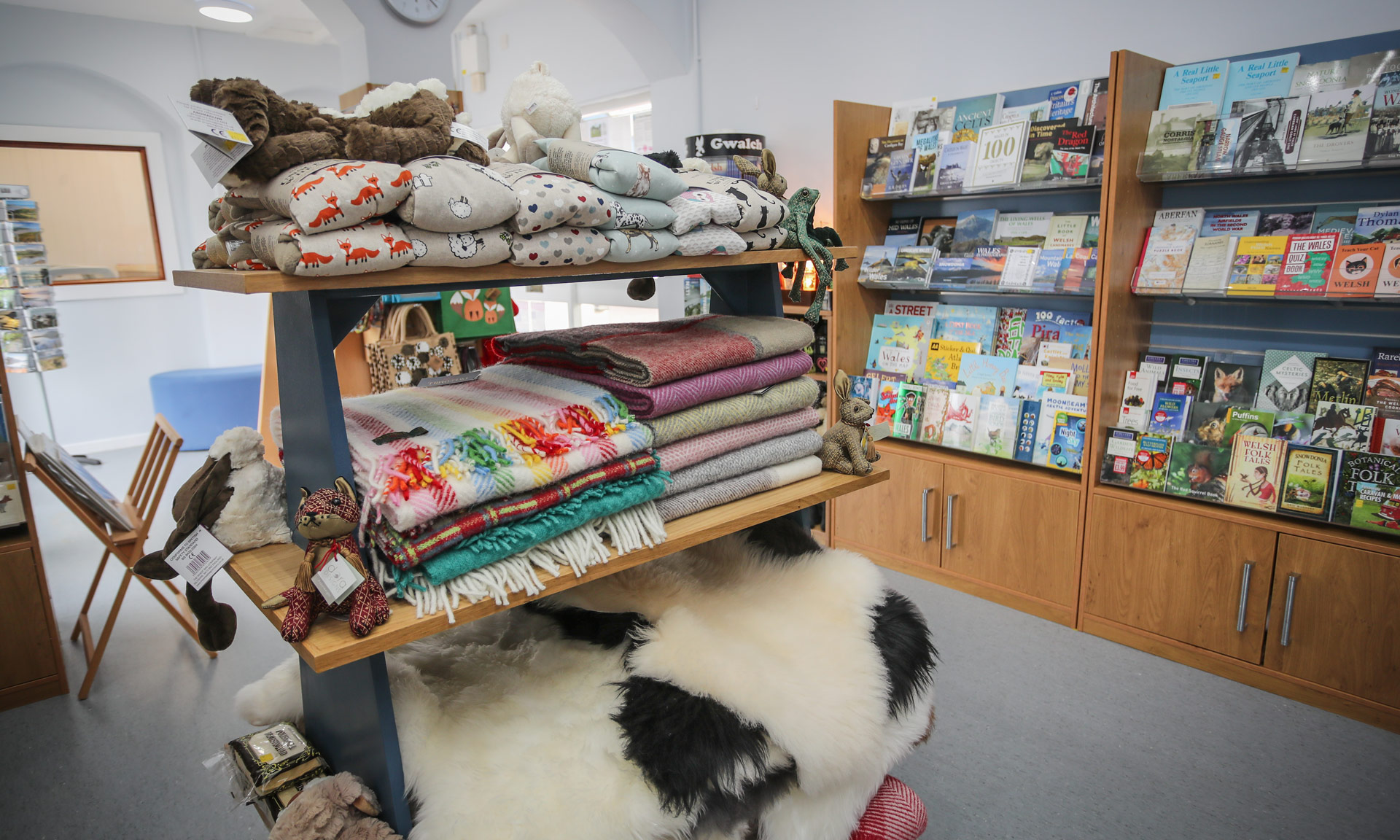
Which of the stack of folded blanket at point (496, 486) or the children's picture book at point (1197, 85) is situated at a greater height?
the children's picture book at point (1197, 85)

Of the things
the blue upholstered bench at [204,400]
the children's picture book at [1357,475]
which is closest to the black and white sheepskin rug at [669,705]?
the children's picture book at [1357,475]

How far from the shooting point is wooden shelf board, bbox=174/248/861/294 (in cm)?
91

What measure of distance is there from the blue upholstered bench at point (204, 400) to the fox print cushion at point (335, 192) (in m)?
5.39

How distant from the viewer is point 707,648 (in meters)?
1.35

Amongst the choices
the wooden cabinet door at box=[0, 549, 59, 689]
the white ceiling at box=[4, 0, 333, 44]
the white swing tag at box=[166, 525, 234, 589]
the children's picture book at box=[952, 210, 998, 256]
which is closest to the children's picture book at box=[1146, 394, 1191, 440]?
the children's picture book at box=[952, 210, 998, 256]

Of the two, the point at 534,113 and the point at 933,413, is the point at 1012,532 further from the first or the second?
the point at 534,113

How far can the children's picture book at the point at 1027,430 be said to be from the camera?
2.92 meters

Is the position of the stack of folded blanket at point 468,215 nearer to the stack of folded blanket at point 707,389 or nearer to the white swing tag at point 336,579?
the stack of folded blanket at point 707,389

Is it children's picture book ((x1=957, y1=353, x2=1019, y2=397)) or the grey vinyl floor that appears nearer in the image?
the grey vinyl floor

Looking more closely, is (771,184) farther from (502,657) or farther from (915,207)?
(915,207)

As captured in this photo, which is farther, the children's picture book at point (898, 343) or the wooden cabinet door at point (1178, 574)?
the children's picture book at point (898, 343)

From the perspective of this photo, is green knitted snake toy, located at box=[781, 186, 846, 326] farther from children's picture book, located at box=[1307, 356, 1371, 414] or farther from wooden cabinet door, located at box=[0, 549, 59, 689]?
wooden cabinet door, located at box=[0, 549, 59, 689]

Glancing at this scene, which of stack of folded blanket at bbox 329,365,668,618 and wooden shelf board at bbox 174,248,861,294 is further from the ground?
wooden shelf board at bbox 174,248,861,294

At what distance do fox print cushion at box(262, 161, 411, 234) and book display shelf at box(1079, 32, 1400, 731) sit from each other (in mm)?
2386
